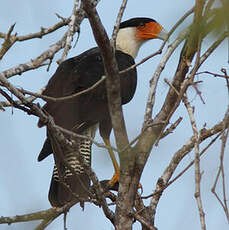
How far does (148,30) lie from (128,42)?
31cm

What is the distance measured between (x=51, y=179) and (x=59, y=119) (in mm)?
481

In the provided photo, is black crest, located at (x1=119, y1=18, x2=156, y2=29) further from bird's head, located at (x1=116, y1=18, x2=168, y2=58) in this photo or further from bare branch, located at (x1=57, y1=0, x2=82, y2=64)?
bare branch, located at (x1=57, y1=0, x2=82, y2=64)

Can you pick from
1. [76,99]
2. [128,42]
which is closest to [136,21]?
[128,42]

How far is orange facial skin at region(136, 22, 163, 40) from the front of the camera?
202 inches

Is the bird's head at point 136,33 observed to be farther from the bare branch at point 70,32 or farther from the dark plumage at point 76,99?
the bare branch at point 70,32

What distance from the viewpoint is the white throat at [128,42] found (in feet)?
16.4

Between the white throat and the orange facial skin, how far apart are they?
63 millimetres

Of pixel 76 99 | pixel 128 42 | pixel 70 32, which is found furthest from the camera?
pixel 128 42

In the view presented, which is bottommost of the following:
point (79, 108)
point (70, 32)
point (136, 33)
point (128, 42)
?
point (79, 108)

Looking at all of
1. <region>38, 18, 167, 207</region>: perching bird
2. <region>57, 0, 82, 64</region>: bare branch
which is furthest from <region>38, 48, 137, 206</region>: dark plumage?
<region>57, 0, 82, 64</region>: bare branch

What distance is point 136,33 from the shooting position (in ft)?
16.9

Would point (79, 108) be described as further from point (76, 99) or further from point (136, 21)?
point (136, 21)

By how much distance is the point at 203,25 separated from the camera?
145 centimetres

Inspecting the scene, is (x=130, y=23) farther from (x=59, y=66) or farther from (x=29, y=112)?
(x=29, y=112)
